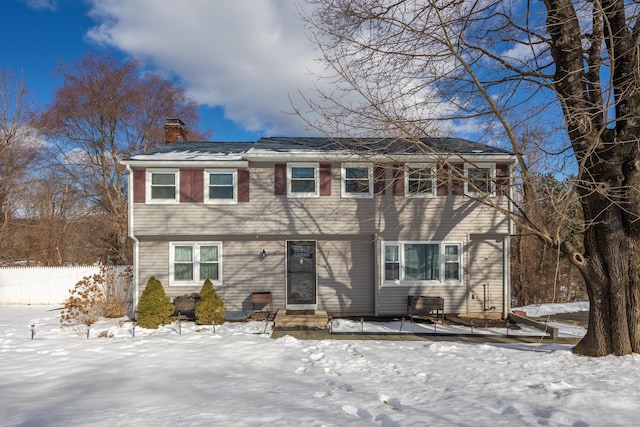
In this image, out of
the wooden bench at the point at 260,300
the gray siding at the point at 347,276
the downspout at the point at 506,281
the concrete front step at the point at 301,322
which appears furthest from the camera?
the gray siding at the point at 347,276

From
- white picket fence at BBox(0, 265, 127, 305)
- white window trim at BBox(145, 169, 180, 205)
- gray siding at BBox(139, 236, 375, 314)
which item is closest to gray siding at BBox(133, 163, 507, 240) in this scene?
white window trim at BBox(145, 169, 180, 205)

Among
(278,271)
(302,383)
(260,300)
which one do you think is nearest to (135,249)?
(260,300)

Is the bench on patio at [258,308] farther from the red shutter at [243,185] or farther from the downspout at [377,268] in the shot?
the downspout at [377,268]

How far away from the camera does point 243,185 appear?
10609 mm

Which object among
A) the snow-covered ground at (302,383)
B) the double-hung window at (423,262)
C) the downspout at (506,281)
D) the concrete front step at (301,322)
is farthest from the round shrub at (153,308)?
the downspout at (506,281)

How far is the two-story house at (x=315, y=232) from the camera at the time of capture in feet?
34.4

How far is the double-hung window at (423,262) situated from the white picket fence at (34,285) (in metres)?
12.3

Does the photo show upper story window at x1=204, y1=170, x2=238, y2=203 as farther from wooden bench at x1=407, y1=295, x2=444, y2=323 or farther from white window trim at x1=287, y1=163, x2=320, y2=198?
wooden bench at x1=407, y1=295, x2=444, y2=323

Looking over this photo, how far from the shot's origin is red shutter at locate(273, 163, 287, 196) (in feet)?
35.0

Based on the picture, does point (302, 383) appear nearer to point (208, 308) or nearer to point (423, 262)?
point (208, 308)

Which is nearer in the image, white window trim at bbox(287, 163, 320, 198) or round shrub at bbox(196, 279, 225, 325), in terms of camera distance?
round shrub at bbox(196, 279, 225, 325)

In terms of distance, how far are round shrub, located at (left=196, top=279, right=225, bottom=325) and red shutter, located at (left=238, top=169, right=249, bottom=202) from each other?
2.74m

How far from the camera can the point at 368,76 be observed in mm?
7164

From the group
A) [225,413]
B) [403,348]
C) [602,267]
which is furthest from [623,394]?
[225,413]
